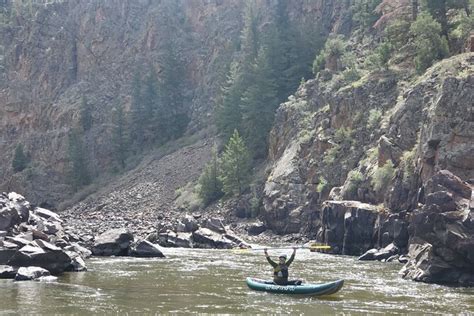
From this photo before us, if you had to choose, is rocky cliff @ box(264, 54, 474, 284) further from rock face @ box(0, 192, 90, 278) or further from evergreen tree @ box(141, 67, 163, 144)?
evergreen tree @ box(141, 67, 163, 144)

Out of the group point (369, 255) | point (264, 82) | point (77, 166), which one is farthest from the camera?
point (77, 166)

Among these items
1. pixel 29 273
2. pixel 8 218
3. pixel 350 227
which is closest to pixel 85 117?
pixel 350 227

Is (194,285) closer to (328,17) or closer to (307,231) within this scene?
(307,231)

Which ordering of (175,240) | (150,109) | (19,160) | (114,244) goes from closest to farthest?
(114,244) → (175,240) → (150,109) → (19,160)

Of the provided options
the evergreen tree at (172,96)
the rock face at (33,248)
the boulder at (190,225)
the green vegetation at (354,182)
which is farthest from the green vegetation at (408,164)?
the evergreen tree at (172,96)

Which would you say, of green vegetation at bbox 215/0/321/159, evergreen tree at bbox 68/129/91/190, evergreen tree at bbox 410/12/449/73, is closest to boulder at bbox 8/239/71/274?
evergreen tree at bbox 410/12/449/73

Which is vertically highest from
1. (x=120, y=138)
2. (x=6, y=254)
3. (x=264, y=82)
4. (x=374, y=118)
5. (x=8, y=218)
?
(x=264, y=82)

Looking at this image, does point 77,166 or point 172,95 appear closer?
point 77,166

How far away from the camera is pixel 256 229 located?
52250mm

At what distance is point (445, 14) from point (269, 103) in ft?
70.4

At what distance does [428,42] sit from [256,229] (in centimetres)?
1888

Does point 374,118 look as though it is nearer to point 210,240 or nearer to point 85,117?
point 210,240

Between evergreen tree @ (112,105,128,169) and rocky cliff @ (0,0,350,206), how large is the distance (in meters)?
2.26

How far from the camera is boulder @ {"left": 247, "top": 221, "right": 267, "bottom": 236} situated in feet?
171
